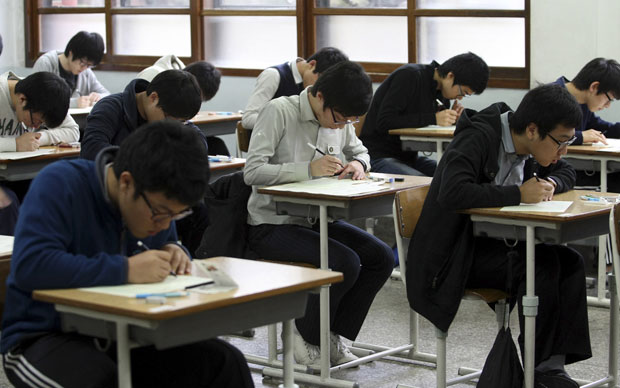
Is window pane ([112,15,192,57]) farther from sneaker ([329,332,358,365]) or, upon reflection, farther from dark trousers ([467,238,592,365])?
dark trousers ([467,238,592,365])

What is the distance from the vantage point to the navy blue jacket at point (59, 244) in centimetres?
212

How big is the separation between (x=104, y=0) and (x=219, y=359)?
653cm

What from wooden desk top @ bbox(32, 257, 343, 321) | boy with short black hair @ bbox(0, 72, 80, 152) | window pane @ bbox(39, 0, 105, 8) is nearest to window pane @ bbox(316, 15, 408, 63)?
window pane @ bbox(39, 0, 105, 8)

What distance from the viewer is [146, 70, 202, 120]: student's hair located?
12.4 feet

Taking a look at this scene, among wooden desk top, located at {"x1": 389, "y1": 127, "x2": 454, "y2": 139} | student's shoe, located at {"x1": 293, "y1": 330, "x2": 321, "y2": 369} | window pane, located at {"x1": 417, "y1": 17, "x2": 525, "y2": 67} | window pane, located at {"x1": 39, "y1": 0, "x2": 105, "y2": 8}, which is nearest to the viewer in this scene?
student's shoe, located at {"x1": 293, "y1": 330, "x2": 321, "y2": 369}

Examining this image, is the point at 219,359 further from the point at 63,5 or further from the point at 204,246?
the point at 63,5

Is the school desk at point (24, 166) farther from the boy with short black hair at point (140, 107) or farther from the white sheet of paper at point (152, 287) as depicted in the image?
the white sheet of paper at point (152, 287)

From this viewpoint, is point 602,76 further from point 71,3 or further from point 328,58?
point 71,3

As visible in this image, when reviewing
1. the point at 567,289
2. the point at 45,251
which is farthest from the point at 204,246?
the point at 45,251

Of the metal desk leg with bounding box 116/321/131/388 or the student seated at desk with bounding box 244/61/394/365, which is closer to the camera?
the metal desk leg with bounding box 116/321/131/388

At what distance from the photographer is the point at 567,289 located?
10.5ft

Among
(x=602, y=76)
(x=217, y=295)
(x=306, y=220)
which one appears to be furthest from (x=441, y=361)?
(x=602, y=76)

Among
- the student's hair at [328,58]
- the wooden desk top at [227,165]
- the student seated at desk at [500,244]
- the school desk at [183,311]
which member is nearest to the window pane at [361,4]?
the student's hair at [328,58]

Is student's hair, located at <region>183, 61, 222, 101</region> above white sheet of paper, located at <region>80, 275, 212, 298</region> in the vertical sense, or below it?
above
